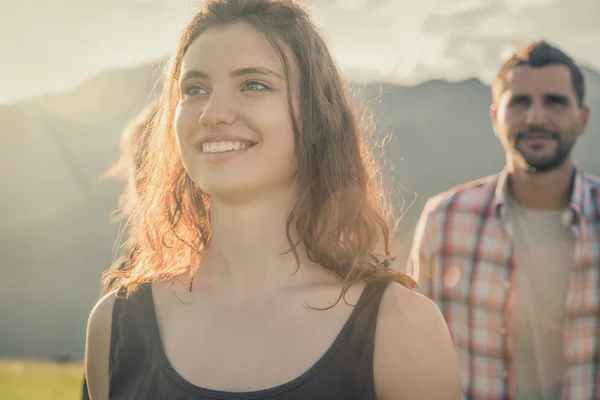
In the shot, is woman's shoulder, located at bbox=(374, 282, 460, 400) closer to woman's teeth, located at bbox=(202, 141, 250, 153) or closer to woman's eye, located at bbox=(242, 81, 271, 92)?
woman's teeth, located at bbox=(202, 141, 250, 153)

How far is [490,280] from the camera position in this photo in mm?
4055

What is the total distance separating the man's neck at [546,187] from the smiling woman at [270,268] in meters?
2.20

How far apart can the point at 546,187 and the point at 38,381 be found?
30.5ft

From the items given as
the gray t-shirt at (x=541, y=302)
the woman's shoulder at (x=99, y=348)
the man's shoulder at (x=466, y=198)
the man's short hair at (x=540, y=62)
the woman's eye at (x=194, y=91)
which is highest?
the man's short hair at (x=540, y=62)

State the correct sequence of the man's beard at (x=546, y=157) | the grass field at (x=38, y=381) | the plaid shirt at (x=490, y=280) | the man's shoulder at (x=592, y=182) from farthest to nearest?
the grass field at (x=38, y=381), the man's shoulder at (x=592, y=182), the man's beard at (x=546, y=157), the plaid shirt at (x=490, y=280)

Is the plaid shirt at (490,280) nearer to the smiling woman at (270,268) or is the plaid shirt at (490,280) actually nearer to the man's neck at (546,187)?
the man's neck at (546,187)

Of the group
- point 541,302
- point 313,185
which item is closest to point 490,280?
point 541,302

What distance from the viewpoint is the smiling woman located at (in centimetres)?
187

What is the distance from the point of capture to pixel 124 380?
6.52 feet

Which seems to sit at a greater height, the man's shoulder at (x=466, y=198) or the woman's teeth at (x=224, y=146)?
the woman's teeth at (x=224, y=146)

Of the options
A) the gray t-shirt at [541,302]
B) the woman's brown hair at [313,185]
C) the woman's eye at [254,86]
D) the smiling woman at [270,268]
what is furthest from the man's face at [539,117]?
the woman's eye at [254,86]

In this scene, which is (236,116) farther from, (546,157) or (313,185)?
(546,157)

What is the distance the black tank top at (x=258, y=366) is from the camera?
5.93 feet

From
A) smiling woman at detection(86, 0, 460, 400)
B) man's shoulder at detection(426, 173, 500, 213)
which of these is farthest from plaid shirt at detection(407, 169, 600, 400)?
smiling woman at detection(86, 0, 460, 400)
